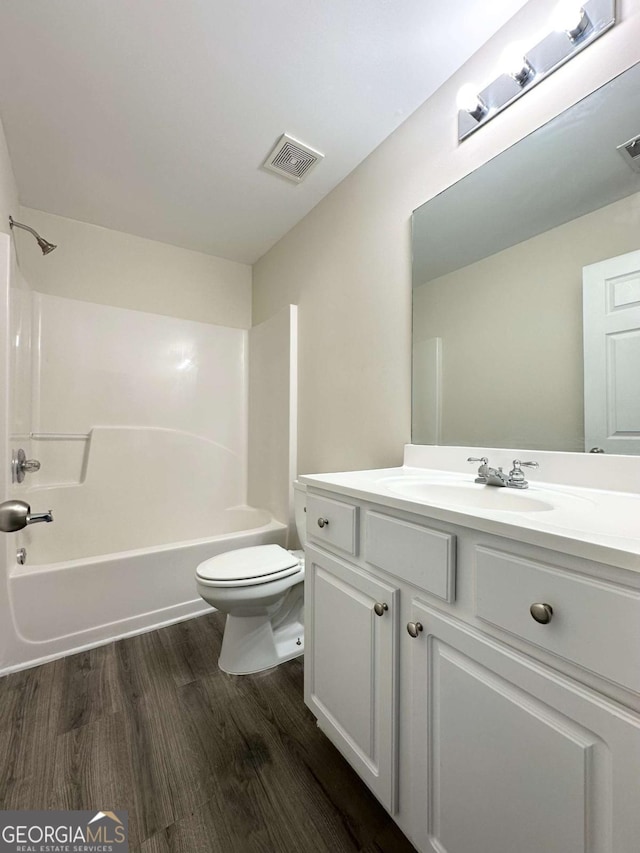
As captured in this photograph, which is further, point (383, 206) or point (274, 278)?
point (274, 278)

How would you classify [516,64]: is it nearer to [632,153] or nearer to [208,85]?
→ [632,153]

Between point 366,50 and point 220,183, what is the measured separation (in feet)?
3.15

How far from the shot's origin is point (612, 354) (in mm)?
959

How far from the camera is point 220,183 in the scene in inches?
75.7

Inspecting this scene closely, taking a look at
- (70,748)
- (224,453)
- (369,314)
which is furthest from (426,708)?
(224,453)

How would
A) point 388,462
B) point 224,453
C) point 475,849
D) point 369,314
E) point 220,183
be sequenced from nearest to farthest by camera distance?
point 475,849, point 388,462, point 369,314, point 220,183, point 224,453

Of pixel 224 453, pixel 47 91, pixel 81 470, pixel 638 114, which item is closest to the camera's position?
pixel 638 114

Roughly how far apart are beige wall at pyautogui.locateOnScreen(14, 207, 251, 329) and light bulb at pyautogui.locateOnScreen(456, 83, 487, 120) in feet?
6.41

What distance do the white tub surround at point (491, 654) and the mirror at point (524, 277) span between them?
0.19 m

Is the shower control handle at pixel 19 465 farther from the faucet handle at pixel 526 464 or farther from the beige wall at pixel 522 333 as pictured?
the faucet handle at pixel 526 464

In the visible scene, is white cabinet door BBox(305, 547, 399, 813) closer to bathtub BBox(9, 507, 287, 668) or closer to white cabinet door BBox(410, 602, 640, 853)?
white cabinet door BBox(410, 602, 640, 853)

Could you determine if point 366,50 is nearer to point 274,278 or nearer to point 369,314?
point 369,314

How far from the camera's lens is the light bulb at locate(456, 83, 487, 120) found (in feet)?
4.00

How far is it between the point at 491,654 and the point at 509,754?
0.49 feet
